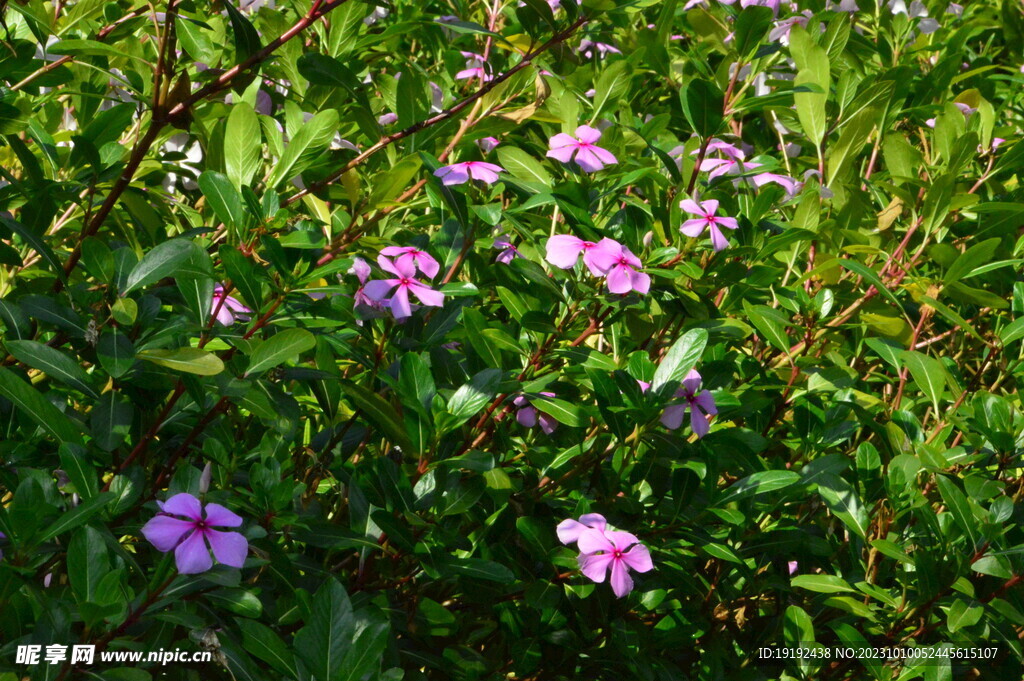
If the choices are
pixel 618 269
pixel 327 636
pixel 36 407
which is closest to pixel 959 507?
pixel 618 269

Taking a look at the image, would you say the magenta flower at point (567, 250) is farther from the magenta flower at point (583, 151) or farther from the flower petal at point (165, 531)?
the flower petal at point (165, 531)

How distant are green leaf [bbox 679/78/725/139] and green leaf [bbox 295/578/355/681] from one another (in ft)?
3.75

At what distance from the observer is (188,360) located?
1.24 m

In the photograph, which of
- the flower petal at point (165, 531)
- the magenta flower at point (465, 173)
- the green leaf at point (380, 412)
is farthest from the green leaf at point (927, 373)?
the flower petal at point (165, 531)

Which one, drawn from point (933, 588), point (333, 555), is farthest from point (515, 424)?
point (933, 588)

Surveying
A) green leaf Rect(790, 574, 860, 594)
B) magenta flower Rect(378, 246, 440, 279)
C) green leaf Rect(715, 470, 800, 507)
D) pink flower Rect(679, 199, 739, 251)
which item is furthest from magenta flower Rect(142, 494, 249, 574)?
green leaf Rect(790, 574, 860, 594)

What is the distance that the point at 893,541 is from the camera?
5.96 feet

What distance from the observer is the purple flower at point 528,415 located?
5.65 ft

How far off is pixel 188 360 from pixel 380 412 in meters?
0.33

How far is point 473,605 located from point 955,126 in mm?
1635

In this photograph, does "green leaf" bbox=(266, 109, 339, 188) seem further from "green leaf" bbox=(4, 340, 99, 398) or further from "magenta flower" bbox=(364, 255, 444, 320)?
"green leaf" bbox=(4, 340, 99, 398)

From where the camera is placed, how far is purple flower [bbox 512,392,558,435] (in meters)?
1.72

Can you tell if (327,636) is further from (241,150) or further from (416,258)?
(241,150)

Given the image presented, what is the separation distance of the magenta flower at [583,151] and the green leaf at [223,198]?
590mm
